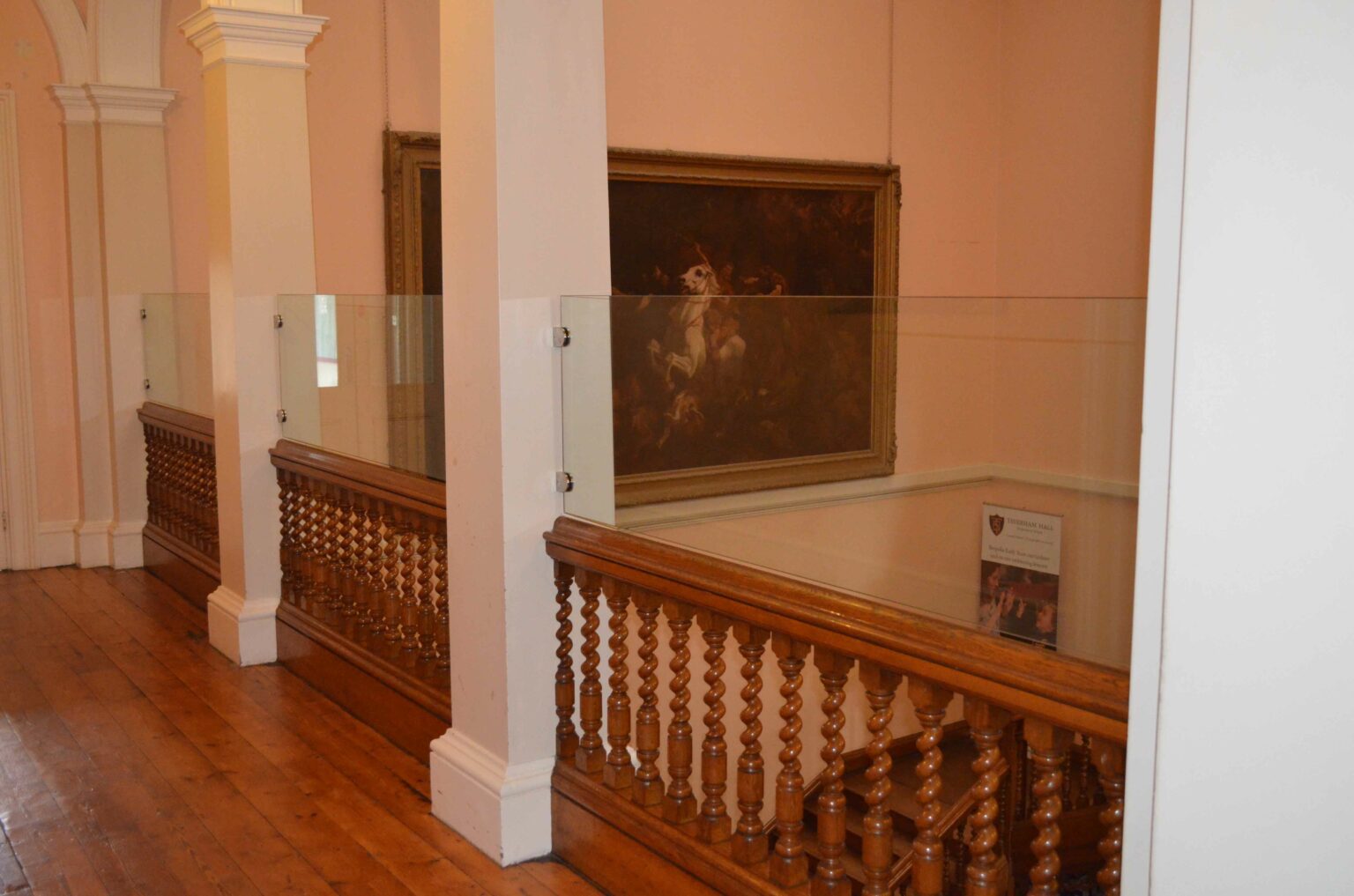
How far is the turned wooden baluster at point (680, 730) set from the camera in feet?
10.9

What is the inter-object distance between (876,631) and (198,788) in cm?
280

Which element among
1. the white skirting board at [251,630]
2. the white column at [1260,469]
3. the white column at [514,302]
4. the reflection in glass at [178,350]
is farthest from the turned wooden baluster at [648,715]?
the reflection in glass at [178,350]

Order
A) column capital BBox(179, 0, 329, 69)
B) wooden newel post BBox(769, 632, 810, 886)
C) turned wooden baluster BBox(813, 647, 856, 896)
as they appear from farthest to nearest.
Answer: column capital BBox(179, 0, 329, 69), wooden newel post BBox(769, 632, 810, 886), turned wooden baluster BBox(813, 647, 856, 896)

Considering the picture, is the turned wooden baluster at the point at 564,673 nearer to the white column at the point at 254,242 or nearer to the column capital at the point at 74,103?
the white column at the point at 254,242

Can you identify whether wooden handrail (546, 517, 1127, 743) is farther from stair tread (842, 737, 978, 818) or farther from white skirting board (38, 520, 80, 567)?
white skirting board (38, 520, 80, 567)

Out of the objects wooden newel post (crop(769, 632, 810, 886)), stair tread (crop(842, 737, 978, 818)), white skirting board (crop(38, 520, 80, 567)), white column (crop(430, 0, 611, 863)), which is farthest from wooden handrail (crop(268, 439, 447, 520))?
stair tread (crop(842, 737, 978, 818))

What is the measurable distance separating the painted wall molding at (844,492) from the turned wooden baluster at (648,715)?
0.23 metres

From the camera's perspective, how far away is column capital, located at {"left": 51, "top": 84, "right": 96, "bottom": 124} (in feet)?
26.8

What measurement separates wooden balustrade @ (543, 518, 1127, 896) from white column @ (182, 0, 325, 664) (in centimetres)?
248

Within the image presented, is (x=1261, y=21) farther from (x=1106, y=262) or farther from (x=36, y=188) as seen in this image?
(x=1106, y=262)

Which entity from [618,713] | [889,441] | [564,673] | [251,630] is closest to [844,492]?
[889,441]

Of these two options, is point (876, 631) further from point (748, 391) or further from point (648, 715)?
point (648, 715)

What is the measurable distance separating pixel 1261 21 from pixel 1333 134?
0.14 m

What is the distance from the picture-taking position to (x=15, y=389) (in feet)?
27.8
